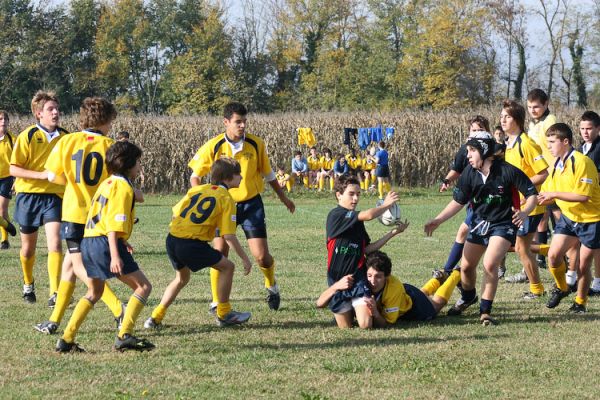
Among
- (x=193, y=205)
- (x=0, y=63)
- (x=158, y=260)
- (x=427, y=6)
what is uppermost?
(x=427, y=6)

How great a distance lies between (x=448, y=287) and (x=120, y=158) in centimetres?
337

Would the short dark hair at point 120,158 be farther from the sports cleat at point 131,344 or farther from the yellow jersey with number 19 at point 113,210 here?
the sports cleat at point 131,344

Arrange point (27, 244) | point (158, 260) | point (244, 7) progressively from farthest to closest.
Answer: point (244, 7)
point (158, 260)
point (27, 244)

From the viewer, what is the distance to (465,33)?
57219mm

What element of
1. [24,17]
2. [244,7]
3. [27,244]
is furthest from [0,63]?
[27,244]

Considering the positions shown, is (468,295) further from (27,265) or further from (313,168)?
(313,168)

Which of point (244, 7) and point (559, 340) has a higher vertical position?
point (244, 7)

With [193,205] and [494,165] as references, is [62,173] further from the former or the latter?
[494,165]

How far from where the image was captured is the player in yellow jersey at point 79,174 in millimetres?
7672

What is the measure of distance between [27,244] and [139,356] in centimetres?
308

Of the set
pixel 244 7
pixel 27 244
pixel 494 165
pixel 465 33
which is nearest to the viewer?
pixel 494 165

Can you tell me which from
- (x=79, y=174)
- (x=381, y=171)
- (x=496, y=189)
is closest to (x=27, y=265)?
(x=79, y=174)

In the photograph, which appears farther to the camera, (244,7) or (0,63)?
(244,7)

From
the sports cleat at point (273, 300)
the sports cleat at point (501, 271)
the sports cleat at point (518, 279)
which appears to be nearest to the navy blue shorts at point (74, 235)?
the sports cleat at point (273, 300)
